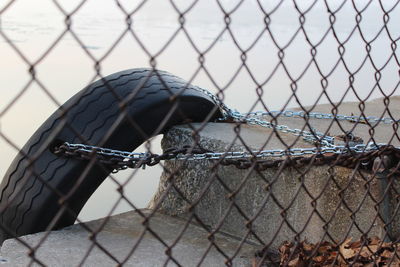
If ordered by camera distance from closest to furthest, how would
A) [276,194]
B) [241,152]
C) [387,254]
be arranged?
[387,254]
[241,152]
[276,194]

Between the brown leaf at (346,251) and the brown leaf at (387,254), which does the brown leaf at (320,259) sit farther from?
the brown leaf at (387,254)

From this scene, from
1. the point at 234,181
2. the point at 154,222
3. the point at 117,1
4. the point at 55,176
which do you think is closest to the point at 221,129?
the point at 234,181

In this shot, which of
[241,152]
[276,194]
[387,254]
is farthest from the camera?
[276,194]

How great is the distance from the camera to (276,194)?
3.02 metres

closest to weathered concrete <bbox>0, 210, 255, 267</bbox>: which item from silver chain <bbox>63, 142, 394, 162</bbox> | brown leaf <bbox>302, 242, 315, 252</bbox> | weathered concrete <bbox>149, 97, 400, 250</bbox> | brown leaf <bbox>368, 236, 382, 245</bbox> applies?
weathered concrete <bbox>149, 97, 400, 250</bbox>


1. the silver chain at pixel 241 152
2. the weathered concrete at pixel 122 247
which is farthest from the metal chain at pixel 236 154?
the weathered concrete at pixel 122 247

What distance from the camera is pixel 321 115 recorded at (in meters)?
3.67

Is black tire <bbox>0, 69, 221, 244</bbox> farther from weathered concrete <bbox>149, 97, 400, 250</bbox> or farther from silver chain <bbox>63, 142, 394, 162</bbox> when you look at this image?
weathered concrete <bbox>149, 97, 400, 250</bbox>

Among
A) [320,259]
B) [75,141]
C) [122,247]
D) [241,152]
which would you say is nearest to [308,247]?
[320,259]

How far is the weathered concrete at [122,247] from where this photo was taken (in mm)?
2723

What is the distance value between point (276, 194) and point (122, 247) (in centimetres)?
76

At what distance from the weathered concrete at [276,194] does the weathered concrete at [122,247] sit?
0.14 m

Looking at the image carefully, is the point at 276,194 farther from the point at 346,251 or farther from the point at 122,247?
the point at 122,247

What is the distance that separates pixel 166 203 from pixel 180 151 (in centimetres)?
51
